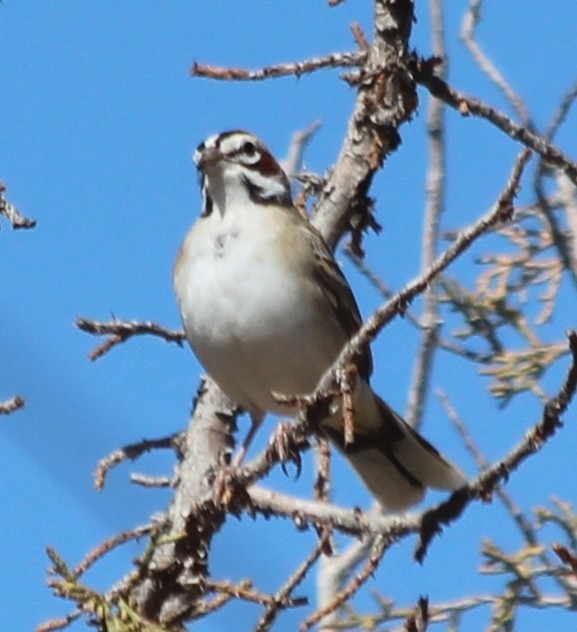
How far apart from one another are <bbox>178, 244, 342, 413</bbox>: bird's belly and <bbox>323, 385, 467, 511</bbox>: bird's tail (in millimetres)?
227

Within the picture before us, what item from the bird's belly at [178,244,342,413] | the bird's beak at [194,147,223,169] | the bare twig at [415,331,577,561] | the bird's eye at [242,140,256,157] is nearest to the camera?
the bare twig at [415,331,577,561]

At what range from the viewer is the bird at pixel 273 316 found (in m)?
4.73

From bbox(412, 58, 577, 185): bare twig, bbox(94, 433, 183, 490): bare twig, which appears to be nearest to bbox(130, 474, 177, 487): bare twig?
bbox(94, 433, 183, 490): bare twig

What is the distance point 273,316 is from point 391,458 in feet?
2.02

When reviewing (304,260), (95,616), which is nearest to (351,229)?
(304,260)

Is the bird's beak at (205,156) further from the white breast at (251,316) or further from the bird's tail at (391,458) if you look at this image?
the bird's tail at (391,458)

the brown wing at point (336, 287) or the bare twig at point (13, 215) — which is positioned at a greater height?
the brown wing at point (336, 287)

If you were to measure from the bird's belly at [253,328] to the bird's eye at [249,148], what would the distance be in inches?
22.2

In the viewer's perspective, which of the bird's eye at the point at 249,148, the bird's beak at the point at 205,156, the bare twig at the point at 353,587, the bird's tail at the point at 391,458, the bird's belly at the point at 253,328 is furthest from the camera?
the bird's eye at the point at 249,148

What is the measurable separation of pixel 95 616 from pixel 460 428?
2.61 m

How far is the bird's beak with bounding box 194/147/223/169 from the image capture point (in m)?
5.04

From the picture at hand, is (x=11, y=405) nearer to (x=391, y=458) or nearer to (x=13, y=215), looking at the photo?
(x=13, y=215)

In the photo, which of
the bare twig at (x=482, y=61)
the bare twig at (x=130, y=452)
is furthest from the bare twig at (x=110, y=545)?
the bare twig at (x=482, y=61)

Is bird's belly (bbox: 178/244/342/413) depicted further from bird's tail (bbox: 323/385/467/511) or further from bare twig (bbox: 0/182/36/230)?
bare twig (bbox: 0/182/36/230)
